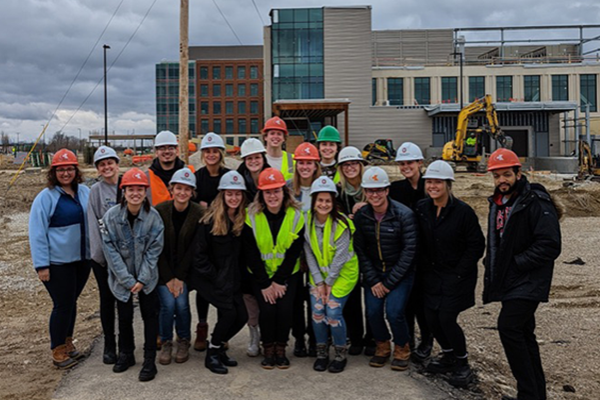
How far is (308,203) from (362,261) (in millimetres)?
808

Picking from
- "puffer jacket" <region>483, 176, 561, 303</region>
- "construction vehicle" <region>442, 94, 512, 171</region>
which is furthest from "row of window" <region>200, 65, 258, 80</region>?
"puffer jacket" <region>483, 176, 561, 303</region>

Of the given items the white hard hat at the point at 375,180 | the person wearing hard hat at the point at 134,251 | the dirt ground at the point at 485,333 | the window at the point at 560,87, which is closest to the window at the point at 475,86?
the window at the point at 560,87

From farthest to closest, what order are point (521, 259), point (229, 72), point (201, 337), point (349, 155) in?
point (229, 72)
point (201, 337)
point (349, 155)
point (521, 259)

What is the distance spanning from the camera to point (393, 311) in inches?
200

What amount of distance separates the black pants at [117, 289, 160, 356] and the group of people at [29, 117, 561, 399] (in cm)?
1

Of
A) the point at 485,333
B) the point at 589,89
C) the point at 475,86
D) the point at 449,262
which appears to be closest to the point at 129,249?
the point at 449,262

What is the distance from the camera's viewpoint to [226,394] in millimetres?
4543

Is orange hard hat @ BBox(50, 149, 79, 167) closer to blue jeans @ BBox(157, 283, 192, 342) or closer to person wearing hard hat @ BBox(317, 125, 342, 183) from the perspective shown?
blue jeans @ BBox(157, 283, 192, 342)

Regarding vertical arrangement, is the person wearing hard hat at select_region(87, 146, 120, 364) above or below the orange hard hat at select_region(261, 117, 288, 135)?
below

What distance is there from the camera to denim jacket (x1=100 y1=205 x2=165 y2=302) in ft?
16.0

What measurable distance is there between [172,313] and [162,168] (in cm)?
162

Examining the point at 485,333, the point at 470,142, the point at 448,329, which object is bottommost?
the point at 485,333

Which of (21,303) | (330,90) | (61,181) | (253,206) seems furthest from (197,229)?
(330,90)

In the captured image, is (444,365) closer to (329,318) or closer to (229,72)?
(329,318)
